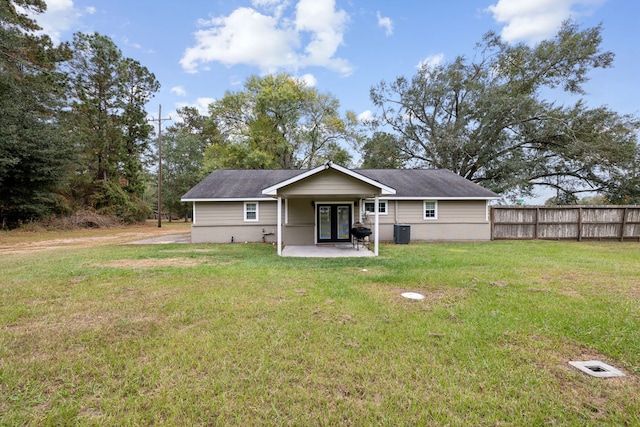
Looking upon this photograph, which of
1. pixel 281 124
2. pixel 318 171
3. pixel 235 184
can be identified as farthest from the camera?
pixel 281 124

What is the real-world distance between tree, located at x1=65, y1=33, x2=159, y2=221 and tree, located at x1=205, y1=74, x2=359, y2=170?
273 inches

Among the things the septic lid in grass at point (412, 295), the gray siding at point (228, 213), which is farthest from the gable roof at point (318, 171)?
the septic lid in grass at point (412, 295)

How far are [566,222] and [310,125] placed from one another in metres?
20.1

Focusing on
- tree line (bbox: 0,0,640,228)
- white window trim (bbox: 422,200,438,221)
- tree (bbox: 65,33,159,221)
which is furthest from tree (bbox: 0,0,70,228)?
white window trim (bbox: 422,200,438,221)

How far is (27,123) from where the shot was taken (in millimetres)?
16875

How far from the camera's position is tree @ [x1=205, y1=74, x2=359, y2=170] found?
974 inches

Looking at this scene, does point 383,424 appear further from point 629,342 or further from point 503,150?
point 503,150

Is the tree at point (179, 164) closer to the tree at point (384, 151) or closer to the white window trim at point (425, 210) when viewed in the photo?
the tree at point (384, 151)

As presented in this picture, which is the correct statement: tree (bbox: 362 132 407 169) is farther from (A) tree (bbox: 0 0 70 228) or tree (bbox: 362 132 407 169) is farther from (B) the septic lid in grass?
(A) tree (bbox: 0 0 70 228)

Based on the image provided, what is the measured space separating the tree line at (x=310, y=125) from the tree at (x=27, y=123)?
0.07 meters

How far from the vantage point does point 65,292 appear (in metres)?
5.02

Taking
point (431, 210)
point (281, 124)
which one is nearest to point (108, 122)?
point (281, 124)

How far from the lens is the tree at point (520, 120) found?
61.6ft

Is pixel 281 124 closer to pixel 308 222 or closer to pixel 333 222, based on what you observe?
pixel 308 222
